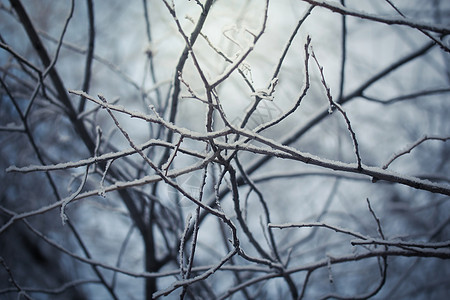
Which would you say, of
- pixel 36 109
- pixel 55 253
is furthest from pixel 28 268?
pixel 36 109

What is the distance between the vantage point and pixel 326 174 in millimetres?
2189

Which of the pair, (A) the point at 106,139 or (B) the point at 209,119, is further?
(A) the point at 106,139

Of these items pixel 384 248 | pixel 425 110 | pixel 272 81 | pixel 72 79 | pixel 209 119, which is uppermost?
pixel 425 110

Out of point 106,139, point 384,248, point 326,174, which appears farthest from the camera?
point 326,174

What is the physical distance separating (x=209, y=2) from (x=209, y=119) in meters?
0.37

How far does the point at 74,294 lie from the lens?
15.3 feet

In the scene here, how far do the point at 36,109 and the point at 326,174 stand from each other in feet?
7.59

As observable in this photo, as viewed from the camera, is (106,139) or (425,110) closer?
(106,139)

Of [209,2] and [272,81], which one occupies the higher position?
[209,2]

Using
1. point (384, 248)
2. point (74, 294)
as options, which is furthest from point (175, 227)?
point (74, 294)

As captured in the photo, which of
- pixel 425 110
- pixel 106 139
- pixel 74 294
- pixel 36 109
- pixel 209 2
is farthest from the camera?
pixel 425 110

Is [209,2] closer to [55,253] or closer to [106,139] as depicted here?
[106,139]

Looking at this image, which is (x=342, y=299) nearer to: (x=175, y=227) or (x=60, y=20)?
(x=175, y=227)

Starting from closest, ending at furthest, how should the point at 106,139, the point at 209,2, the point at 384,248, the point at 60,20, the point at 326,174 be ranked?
the point at 209,2 < the point at 384,248 < the point at 106,139 < the point at 326,174 < the point at 60,20
